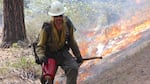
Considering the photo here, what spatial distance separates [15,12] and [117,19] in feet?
11.8

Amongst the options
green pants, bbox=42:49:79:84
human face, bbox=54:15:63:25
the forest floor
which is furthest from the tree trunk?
human face, bbox=54:15:63:25

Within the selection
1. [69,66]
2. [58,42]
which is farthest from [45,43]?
[69,66]

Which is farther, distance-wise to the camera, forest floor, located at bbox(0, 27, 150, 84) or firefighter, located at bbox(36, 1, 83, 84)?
forest floor, located at bbox(0, 27, 150, 84)

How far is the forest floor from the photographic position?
6.71 m

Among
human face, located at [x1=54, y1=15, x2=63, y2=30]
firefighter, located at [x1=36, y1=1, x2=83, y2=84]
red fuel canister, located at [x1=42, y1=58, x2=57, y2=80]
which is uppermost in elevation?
human face, located at [x1=54, y1=15, x2=63, y2=30]

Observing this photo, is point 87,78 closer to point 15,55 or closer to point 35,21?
point 15,55

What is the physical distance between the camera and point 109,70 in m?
7.44

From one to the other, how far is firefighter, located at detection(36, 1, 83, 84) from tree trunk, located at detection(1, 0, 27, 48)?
5.11m

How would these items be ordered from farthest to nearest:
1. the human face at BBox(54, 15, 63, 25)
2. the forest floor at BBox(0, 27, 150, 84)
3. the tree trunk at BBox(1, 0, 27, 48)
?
1. the tree trunk at BBox(1, 0, 27, 48)
2. the forest floor at BBox(0, 27, 150, 84)
3. the human face at BBox(54, 15, 63, 25)

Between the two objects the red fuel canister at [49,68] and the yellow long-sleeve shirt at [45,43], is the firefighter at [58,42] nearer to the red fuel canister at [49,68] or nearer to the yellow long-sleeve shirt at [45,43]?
the yellow long-sleeve shirt at [45,43]

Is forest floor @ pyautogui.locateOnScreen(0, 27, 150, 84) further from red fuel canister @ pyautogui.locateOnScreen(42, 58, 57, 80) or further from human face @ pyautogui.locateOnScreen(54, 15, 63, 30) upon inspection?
human face @ pyautogui.locateOnScreen(54, 15, 63, 30)

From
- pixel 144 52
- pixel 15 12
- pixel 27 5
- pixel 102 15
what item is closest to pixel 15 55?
pixel 15 12

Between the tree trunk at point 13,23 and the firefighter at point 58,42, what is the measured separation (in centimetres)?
511

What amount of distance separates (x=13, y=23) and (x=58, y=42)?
17.5 ft
